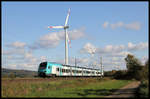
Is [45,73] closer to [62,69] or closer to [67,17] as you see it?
[62,69]

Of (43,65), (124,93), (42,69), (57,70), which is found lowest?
(124,93)

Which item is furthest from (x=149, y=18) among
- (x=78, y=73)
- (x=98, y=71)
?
(x=98, y=71)

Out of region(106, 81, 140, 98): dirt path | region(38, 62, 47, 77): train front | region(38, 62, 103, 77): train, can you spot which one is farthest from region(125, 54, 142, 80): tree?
region(106, 81, 140, 98): dirt path

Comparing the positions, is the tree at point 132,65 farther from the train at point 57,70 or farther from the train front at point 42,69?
the train front at point 42,69

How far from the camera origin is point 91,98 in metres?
17.7

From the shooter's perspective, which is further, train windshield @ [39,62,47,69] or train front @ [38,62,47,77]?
train windshield @ [39,62,47,69]

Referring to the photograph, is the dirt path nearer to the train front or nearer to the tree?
the train front

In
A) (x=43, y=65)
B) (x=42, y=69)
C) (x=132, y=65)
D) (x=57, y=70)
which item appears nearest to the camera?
(x=42, y=69)

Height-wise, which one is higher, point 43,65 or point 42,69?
point 43,65

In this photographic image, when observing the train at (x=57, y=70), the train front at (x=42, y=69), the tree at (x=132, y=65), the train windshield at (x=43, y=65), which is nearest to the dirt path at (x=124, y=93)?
the train at (x=57, y=70)

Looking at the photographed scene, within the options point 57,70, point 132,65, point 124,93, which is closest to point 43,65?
point 57,70

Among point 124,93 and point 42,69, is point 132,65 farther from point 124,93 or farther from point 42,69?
point 124,93

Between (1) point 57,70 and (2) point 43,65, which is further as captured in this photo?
(1) point 57,70

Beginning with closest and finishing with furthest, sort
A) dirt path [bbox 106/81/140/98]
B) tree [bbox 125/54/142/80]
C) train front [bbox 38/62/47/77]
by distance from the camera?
dirt path [bbox 106/81/140/98] → train front [bbox 38/62/47/77] → tree [bbox 125/54/142/80]
